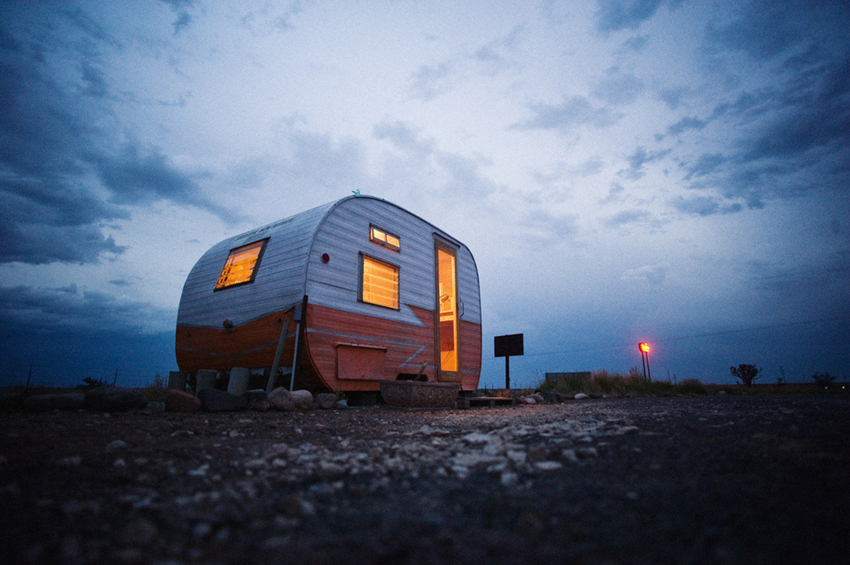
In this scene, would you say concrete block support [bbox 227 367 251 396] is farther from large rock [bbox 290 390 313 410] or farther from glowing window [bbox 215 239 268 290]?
large rock [bbox 290 390 313 410]

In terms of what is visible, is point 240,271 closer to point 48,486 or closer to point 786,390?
point 48,486

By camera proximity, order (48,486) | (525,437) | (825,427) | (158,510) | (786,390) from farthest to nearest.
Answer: (786,390)
(825,427)
(525,437)
(48,486)
(158,510)

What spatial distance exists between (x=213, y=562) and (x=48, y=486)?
149cm

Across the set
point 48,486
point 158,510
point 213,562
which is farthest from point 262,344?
point 213,562

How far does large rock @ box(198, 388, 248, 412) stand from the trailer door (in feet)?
19.6

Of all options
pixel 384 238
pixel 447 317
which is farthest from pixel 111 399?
pixel 447 317

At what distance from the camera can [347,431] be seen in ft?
13.4

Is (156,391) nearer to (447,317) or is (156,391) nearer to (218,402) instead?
(218,402)

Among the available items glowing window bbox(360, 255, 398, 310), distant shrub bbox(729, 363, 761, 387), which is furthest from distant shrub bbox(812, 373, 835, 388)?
glowing window bbox(360, 255, 398, 310)

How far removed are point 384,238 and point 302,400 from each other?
4.81m

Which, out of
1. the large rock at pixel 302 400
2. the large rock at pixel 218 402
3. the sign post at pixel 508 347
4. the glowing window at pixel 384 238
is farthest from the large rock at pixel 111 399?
the sign post at pixel 508 347

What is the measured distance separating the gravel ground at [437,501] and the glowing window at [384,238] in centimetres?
705

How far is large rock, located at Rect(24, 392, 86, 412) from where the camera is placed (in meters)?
5.21

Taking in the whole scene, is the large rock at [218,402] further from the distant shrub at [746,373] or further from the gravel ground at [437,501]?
the distant shrub at [746,373]
